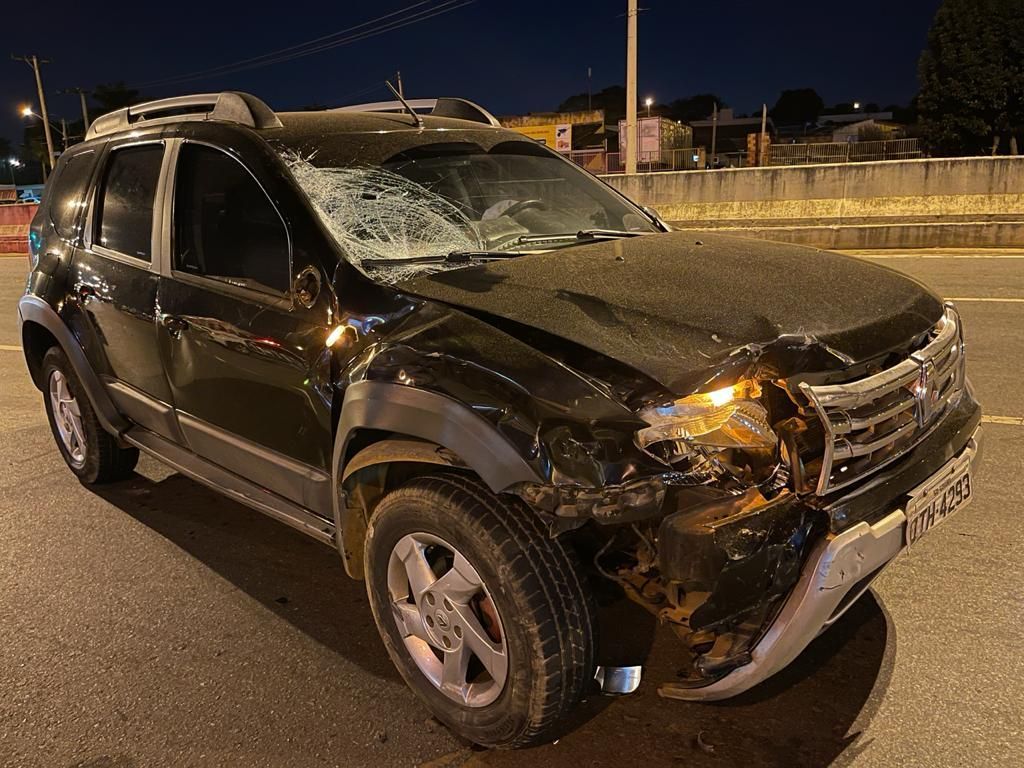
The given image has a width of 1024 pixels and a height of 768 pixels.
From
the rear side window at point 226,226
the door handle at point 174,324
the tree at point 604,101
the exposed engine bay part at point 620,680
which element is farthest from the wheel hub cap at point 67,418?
the tree at point 604,101

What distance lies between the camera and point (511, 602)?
2115 millimetres

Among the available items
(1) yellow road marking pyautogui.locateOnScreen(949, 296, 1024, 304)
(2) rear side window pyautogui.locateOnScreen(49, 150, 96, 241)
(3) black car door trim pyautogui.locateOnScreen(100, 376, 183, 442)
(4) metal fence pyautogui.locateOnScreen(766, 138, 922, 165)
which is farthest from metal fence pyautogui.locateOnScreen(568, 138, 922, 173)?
(3) black car door trim pyautogui.locateOnScreen(100, 376, 183, 442)

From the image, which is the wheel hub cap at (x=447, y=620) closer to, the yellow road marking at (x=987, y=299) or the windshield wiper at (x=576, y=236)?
the windshield wiper at (x=576, y=236)

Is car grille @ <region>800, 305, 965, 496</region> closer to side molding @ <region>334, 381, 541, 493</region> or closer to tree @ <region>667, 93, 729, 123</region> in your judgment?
side molding @ <region>334, 381, 541, 493</region>

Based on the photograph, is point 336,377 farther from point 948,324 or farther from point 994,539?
point 994,539

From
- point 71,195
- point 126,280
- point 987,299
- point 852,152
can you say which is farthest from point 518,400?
point 852,152

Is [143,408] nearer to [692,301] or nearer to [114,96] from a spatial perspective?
[692,301]

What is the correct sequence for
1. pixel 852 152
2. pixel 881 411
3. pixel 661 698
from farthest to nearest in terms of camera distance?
pixel 852 152, pixel 661 698, pixel 881 411

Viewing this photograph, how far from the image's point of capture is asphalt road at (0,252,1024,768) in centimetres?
236

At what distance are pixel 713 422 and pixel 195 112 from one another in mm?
2715

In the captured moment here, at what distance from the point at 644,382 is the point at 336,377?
3.33 feet

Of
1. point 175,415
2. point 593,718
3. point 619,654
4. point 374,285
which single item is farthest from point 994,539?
point 175,415

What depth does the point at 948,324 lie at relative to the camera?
107 inches

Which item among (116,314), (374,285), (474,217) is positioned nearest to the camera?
(374,285)
